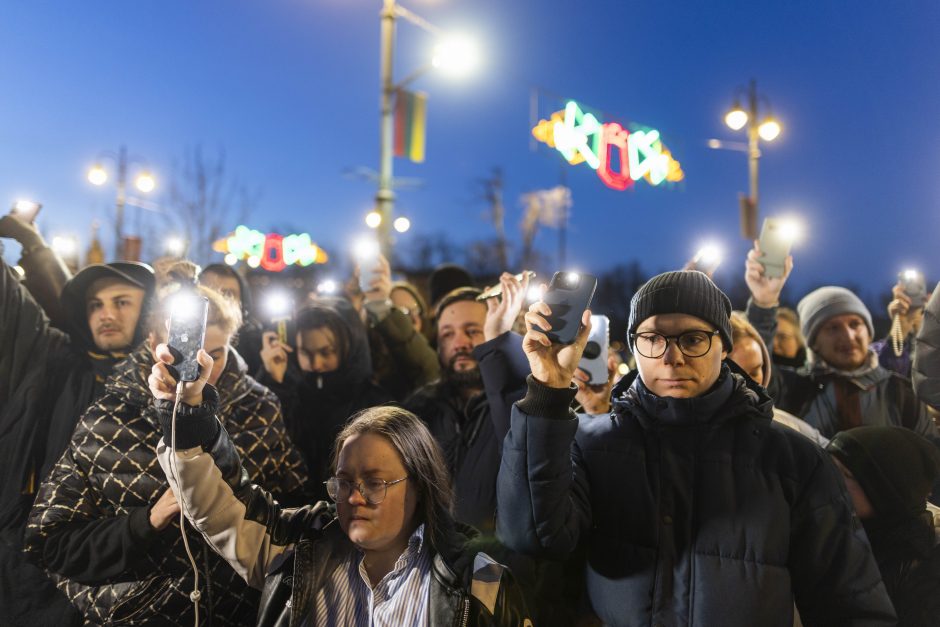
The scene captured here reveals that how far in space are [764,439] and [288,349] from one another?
10.8 feet

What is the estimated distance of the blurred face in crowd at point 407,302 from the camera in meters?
5.74

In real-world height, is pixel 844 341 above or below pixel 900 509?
above

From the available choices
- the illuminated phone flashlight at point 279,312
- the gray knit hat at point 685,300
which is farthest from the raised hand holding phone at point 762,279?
the illuminated phone flashlight at point 279,312

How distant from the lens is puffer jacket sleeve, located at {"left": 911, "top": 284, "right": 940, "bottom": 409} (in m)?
3.01

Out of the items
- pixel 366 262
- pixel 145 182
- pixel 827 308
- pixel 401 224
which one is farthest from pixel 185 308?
pixel 401 224

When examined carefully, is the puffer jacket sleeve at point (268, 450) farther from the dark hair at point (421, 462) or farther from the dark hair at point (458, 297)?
the dark hair at point (458, 297)

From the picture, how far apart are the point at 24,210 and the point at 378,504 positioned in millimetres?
3382

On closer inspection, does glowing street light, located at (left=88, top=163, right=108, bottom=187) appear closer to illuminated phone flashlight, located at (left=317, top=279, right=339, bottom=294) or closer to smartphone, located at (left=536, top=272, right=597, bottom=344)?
illuminated phone flashlight, located at (left=317, top=279, right=339, bottom=294)

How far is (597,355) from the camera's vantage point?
3.30 metres

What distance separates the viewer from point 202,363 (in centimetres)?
211

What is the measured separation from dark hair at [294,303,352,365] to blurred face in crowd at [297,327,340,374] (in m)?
0.02

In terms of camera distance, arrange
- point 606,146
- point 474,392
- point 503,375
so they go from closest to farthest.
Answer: point 503,375 < point 474,392 < point 606,146

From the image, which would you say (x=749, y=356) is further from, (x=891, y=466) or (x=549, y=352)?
(x=549, y=352)

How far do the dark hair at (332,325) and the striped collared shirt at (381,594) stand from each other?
7.10ft
